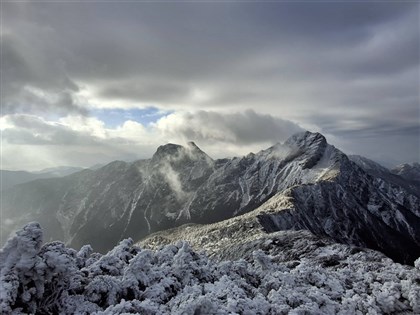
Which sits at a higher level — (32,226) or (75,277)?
(32,226)

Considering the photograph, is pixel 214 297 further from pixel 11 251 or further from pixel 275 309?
pixel 11 251

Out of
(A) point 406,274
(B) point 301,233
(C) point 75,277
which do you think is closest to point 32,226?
(C) point 75,277

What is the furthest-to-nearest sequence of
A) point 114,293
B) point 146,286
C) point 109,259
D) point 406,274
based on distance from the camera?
point 406,274 < point 109,259 < point 146,286 < point 114,293

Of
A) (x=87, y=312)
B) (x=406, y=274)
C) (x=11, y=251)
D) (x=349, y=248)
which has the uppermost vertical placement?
(x=11, y=251)

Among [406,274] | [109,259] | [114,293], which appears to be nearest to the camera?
[114,293]

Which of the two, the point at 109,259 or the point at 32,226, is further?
the point at 109,259

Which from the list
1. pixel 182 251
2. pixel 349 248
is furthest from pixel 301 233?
pixel 182 251
